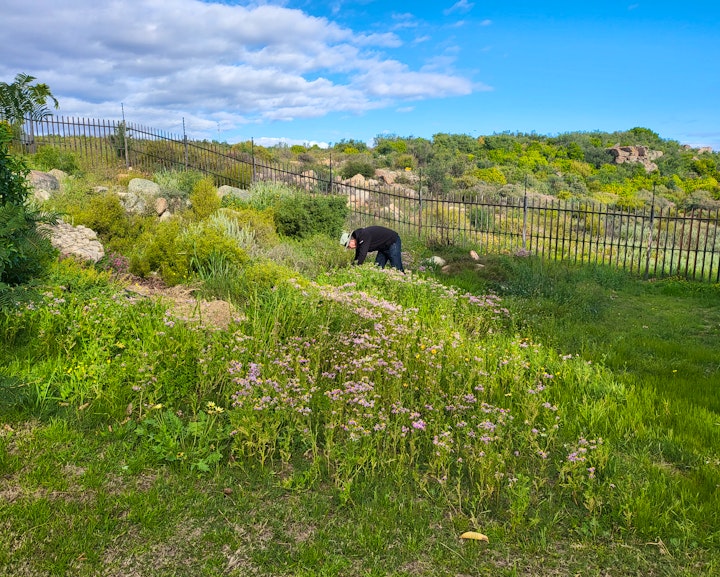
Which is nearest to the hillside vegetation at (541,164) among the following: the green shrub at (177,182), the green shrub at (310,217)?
the green shrub at (177,182)

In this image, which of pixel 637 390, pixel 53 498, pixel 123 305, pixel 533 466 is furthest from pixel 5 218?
pixel 637 390

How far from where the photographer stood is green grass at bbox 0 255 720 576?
10.2 ft

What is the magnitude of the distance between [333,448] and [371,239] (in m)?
6.21

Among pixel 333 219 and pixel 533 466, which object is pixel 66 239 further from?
pixel 533 466

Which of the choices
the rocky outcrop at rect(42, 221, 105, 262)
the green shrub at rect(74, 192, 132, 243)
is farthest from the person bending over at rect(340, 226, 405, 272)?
the green shrub at rect(74, 192, 132, 243)

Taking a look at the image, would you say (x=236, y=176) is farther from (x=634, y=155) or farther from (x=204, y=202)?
(x=634, y=155)

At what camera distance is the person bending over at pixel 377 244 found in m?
9.38

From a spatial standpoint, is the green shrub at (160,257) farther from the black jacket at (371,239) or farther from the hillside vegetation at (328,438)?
the black jacket at (371,239)

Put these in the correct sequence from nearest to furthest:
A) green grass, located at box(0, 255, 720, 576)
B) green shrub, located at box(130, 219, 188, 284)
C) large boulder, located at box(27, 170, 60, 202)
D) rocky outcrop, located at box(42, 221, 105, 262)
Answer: green grass, located at box(0, 255, 720, 576) → rocky outcrop, located at box(42, 221, 105, 262) → green shrub, located at box(130, 219, 188, 284) → large boulder, located at box(27, 170, 60, 202)

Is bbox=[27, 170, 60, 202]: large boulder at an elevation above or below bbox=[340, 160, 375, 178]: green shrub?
below

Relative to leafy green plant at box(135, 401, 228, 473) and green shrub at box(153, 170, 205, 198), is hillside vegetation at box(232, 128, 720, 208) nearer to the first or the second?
green shrub at box(153, 170, 205, 198)

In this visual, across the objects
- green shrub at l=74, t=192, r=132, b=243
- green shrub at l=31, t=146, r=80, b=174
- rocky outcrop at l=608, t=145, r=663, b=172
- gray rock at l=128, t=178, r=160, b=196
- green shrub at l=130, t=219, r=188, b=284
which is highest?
rocky outcrop at l=608, t=145, r=663, b=172

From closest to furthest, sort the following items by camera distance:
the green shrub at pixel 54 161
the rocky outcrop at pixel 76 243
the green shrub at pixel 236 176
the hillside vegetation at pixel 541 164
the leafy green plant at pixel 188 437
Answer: the leafy green plant at pixel 188 437
the rocky outcrop at pixel 76 243
the green shrub at pixel 54 161
the green shrub at pixel 236 176
the hillside vegetation at pixel 541 164

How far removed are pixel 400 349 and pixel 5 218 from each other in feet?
11.3
